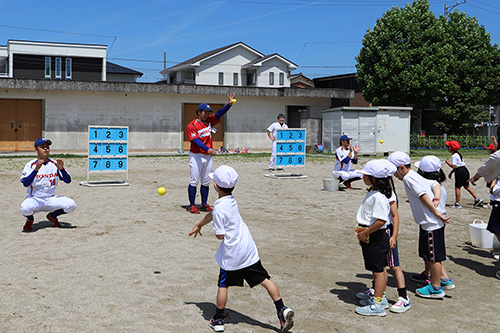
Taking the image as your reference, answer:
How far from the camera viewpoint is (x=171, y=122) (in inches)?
1273

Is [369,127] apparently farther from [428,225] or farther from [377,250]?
[377,250]

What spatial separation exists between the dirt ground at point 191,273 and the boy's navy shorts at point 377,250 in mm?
469

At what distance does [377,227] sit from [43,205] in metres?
5.39

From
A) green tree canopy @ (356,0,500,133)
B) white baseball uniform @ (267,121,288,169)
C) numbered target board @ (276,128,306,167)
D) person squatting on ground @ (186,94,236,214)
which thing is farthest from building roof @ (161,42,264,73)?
person squatting on ground @ (186,94,236,214)

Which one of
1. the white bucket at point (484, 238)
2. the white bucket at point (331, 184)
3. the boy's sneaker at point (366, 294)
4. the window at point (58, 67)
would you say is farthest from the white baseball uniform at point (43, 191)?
the window at point (58, 67)

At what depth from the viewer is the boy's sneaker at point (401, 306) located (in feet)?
15.7

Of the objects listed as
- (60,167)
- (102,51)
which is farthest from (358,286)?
(102,51)

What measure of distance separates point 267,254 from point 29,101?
2616 centimetres

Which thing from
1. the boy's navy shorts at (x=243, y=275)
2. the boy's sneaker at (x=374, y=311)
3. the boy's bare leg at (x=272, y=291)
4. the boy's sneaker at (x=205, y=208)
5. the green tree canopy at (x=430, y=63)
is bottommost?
the boy's sneaker at (x=374, y=311)

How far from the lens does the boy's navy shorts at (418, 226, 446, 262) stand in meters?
5.21

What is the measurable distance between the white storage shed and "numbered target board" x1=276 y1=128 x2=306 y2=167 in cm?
1181

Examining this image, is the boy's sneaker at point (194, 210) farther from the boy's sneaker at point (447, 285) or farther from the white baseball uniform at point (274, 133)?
the white baseball uniform at point (274, 133)

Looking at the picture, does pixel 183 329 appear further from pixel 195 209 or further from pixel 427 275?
pixel 195 209

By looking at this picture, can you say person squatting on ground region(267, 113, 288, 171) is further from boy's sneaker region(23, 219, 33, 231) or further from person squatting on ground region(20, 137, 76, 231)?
boy's sneaker region(23, 219, 33, 231)
